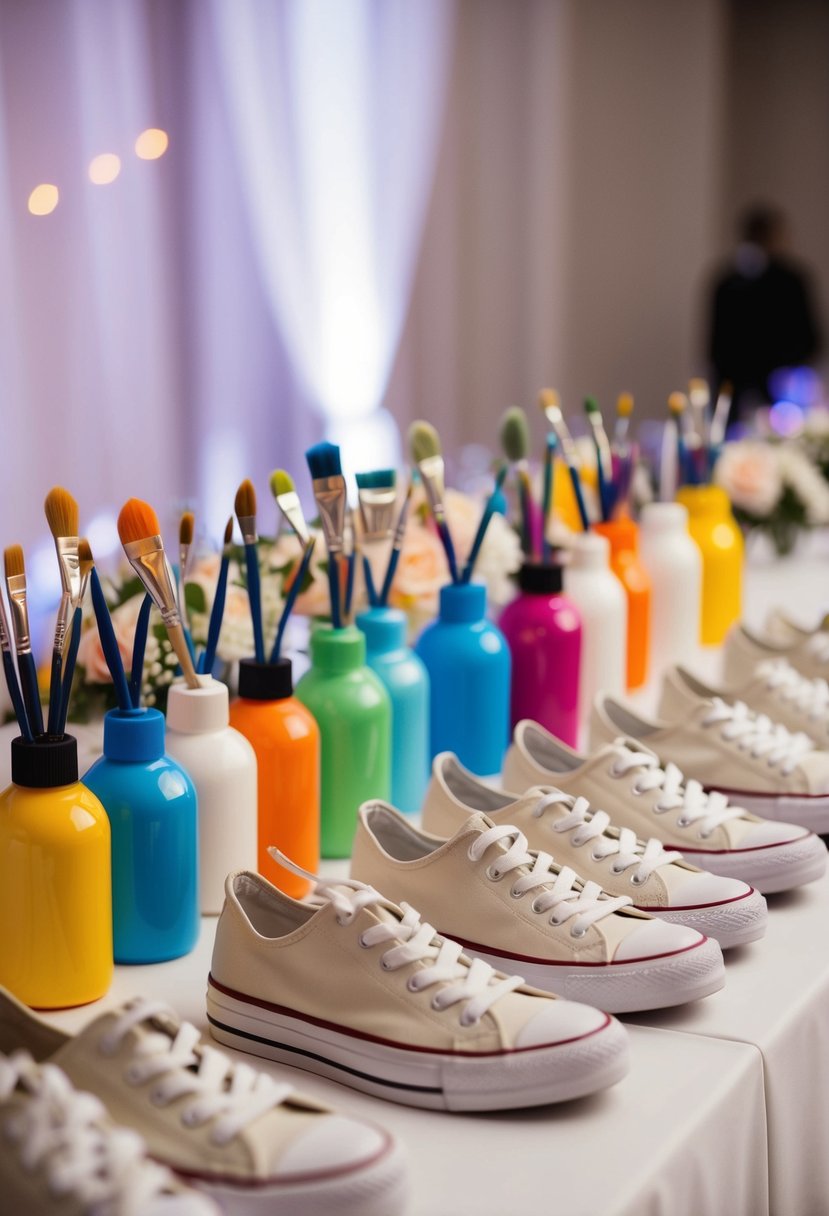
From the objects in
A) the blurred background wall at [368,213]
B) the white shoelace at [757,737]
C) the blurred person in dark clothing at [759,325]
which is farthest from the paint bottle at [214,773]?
the blurred person in dark clothing at [759,325]

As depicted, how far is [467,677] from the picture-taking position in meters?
1.10

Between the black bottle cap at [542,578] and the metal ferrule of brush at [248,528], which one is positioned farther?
the black bottle cap at [542,578]

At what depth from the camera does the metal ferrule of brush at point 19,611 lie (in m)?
0.72

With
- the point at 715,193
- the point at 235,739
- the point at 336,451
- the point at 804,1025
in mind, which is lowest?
the point at 804,1025

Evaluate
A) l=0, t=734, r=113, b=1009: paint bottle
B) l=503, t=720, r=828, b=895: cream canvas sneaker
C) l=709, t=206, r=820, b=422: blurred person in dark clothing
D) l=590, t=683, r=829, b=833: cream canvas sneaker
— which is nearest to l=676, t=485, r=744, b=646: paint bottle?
l=590, t=683, r=829, b=833: cream canvas sneaker

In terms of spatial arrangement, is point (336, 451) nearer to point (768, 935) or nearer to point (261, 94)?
point (768, 935)

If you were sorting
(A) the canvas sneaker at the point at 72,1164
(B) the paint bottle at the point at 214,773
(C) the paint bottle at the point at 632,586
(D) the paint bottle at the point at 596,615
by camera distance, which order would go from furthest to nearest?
(C) the paint bottle at the point at 632,586 → (D) the paint bottle at the point at 596,615 → (B) the paint bottle at the point at 214,773 → (A) the canvas sneaker at the point at 72,1164

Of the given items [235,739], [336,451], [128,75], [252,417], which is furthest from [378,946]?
[252,417]

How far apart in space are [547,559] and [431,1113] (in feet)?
2.36

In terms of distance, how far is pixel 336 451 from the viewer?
36.9 inches

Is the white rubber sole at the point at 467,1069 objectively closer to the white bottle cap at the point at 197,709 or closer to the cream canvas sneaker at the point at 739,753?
the white bottle cap at the point at 197,709

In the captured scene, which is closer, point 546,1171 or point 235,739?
point 546,1171

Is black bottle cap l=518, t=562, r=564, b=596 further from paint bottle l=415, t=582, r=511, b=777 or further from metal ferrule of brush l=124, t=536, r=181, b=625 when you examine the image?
metal ferrule of brush l=124, t=536, r=181, b=625

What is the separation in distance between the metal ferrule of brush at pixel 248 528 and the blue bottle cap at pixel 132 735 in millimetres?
141
